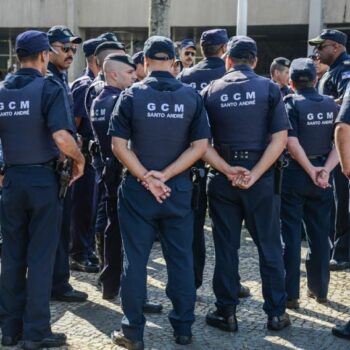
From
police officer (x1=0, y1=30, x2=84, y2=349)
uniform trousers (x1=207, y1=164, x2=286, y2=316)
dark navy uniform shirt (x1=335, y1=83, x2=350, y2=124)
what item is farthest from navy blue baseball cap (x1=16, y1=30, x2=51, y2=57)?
dark navy uniform shirt (x1=335, y1=83, x2=350, y2=124)

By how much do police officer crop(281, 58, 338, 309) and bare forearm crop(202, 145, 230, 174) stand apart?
803 mm

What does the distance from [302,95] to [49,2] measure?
1816cm

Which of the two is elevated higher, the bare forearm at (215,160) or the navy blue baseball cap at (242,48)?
the navy blue baseball cap at (242,48)

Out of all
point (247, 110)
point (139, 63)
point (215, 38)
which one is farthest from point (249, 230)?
point (139, 63)

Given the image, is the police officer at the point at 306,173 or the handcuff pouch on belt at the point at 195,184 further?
the police officer at the point at 306,173

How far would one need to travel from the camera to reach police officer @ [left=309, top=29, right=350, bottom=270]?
651 centimetres

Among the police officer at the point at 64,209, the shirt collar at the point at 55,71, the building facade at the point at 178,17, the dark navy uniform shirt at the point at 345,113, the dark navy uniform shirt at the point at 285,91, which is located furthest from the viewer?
the building facade at the point at 178,17

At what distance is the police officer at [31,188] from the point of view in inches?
171

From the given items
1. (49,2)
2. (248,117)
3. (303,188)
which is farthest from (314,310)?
(49,2)

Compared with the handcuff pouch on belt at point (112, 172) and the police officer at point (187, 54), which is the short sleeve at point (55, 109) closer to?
the handcuff pouch on belt at point (112, 172)

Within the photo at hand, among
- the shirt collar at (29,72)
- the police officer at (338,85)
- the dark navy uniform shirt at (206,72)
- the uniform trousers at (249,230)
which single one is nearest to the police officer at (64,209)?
the shirt collar at (29,72)

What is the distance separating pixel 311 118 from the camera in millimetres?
5258

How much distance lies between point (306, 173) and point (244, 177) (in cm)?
86

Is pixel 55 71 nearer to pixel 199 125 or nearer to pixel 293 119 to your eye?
pixel 199 125
